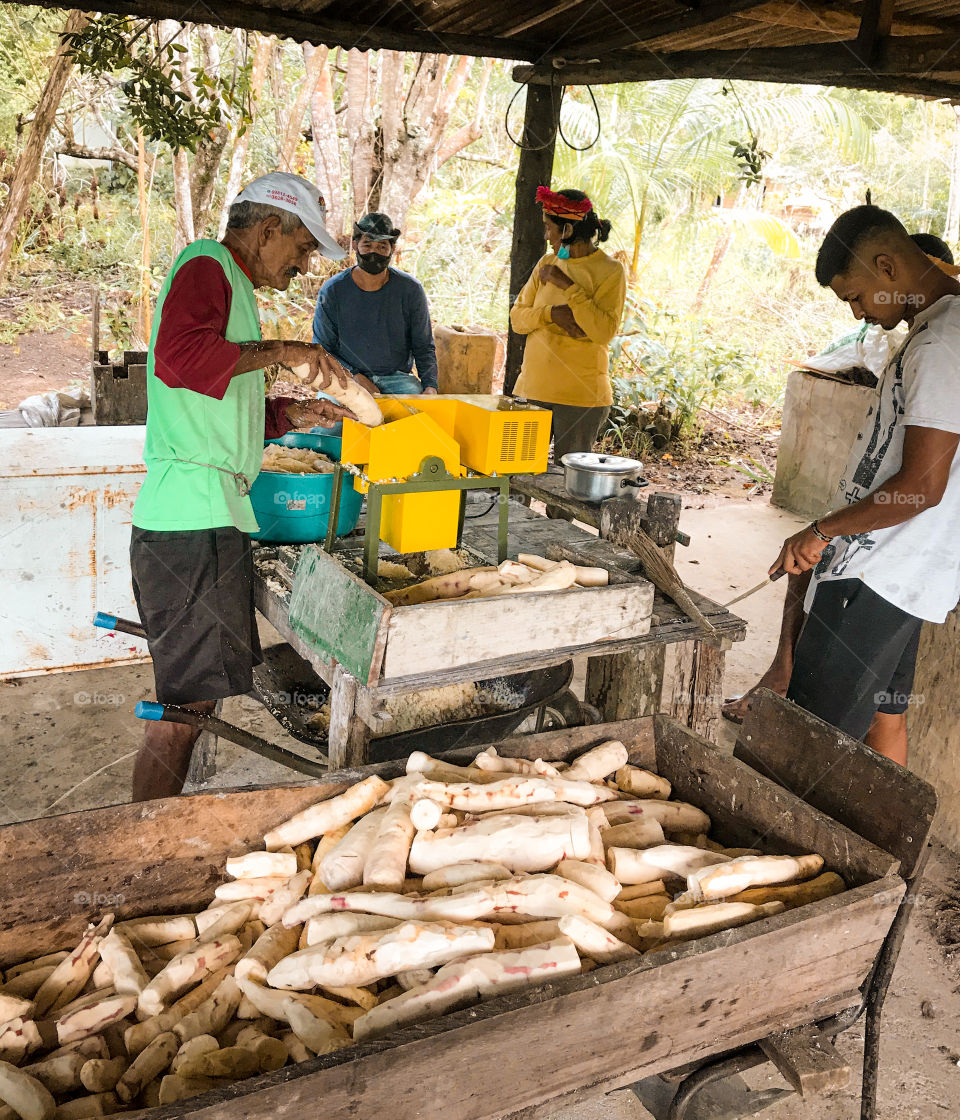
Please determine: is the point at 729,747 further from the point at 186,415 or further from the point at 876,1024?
the point at 186,415

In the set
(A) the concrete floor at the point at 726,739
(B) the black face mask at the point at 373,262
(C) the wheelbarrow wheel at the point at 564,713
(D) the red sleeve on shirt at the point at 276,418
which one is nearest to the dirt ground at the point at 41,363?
(B) the black face mask at the point at 373,262

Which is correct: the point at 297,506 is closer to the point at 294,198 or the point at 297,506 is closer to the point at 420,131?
the point at 294,198

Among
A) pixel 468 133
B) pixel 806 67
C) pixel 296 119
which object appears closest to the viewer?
pixel 806 67

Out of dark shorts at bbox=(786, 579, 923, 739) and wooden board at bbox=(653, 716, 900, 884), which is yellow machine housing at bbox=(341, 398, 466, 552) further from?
dark shorts at bbox=(786, 579, 923, 739)

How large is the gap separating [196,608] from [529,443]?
1106 mm

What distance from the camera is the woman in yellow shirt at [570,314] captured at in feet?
17.0

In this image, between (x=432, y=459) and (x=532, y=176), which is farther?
(x=532, y=176)

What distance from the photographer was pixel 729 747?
4.14m

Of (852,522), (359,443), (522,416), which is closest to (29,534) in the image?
(359,443)

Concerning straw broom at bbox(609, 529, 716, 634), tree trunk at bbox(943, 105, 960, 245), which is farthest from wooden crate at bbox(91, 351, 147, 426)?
tree trunk at bbox(943, 105, 960, 245)

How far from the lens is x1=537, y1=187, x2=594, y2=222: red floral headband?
5.00 m

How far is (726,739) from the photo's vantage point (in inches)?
165
